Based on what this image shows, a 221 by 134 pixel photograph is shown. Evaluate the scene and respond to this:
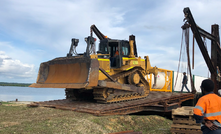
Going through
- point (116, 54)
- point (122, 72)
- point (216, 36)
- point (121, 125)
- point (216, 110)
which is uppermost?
point (216, 36)

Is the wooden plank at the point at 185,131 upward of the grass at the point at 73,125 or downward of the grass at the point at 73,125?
downward

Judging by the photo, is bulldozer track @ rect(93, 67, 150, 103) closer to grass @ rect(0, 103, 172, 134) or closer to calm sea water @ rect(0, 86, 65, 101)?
grass @ rect(0, 103, 172, 134)

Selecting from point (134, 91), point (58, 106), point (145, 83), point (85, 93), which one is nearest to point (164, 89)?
point (145, 83)

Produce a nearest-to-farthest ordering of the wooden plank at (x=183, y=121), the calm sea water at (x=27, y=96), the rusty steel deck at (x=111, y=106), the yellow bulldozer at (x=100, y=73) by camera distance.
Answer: the wooden plank at (x=183, y=121)
the rusty steel deck at (x=111, y=106)
the yellow bulldozer at (x=100, y=73)
the calm sea water at (x=27, y=96)

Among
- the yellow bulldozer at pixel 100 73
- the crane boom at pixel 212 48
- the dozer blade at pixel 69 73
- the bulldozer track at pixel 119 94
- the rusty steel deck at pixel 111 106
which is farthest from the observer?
the crane boom at pixel 212 48

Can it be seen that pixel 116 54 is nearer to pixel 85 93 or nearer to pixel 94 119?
pixel 85 93

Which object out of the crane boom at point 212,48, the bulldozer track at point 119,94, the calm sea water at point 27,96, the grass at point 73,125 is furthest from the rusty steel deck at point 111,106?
the calm sea water at point 27,96

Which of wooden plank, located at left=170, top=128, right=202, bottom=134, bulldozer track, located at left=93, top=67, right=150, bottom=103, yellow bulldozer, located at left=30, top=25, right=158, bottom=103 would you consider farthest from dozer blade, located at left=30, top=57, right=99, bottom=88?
wooden plank, located at left=170, top=128, right=202, bottom=134

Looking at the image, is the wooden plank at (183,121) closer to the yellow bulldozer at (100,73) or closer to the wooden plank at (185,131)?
the wooden plank at (185,131)

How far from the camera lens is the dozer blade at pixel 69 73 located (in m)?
8.23

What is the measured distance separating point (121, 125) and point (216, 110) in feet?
12.6

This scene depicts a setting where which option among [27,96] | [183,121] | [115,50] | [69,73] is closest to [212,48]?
[115,50]

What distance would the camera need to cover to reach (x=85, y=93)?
36.9 feet

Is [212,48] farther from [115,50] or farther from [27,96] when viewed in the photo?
[27,96]
